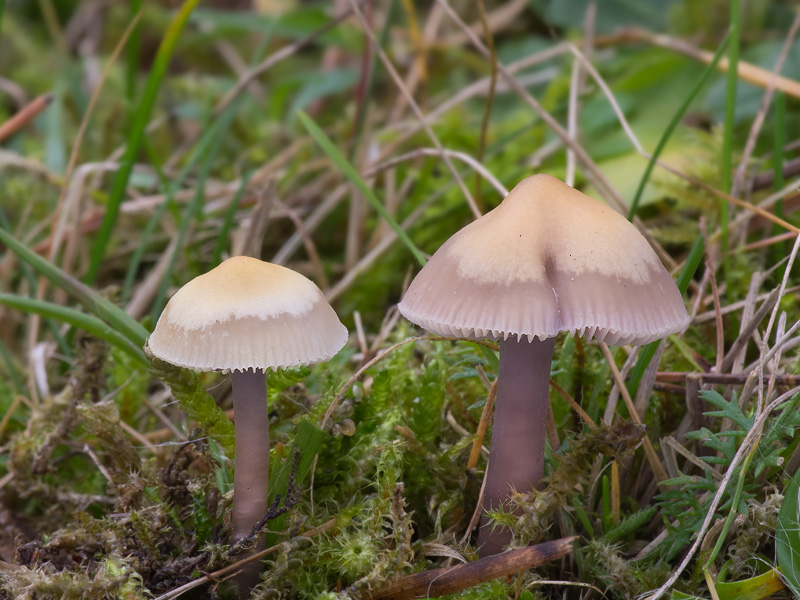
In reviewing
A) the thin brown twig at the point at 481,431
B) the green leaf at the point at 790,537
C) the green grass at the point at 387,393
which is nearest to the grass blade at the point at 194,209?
the green grass at the point at 387,393

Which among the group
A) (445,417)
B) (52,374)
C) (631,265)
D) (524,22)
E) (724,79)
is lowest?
(52,374)

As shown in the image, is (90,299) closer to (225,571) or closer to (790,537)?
(225,571)

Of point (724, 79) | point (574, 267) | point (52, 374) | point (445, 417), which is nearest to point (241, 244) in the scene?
point (52, 374)

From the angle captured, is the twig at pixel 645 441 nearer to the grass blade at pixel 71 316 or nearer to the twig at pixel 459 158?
the twig at pixel 459 158

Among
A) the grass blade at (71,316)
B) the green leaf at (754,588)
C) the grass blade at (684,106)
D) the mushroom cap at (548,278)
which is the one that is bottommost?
the green leaf at (754,588)

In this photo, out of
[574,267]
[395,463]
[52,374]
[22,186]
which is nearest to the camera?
[574,267]

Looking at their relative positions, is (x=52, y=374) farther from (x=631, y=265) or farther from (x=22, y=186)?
(x=631, y=265)

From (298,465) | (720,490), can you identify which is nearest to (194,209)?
(298,465)
